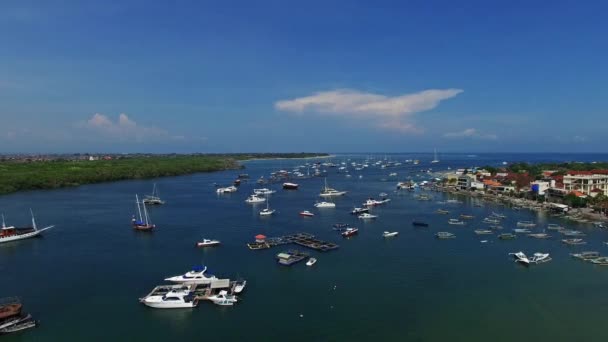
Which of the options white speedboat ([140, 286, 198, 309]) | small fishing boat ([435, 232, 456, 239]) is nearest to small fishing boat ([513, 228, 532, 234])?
small fishing boat ([435, 232, 456, 239])

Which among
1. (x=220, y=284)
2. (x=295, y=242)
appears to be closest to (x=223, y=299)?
(x=220, y=284)

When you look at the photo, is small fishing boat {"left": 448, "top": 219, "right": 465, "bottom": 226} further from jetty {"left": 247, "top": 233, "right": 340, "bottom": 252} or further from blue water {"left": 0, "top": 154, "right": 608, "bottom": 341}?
jetty {"left": 247, "top": 233, "right": 340, "bottom": 252}

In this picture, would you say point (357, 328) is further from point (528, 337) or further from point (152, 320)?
point (152, 320)

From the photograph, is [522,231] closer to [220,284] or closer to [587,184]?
[587,184]

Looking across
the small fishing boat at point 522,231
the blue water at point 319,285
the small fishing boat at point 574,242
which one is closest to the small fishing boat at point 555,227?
the blue water at point 319,285

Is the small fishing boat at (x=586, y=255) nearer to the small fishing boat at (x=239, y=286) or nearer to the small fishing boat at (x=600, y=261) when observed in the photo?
the small fishing boat at (x=600, y=261)
